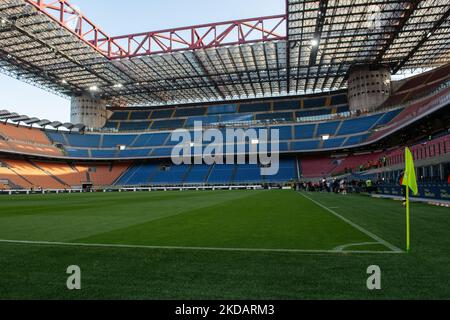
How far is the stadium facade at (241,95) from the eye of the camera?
38094 millimetres

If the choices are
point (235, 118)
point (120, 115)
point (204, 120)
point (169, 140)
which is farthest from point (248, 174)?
point (120, 115)

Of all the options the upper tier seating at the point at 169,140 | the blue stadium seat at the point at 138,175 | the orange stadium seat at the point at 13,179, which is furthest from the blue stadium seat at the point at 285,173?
the orange stadium seat at the point at 13,179

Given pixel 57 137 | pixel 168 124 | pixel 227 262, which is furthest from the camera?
pixel 168 124

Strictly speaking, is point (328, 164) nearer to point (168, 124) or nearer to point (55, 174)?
point (168, 124)

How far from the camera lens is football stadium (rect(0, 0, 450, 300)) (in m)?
4.31

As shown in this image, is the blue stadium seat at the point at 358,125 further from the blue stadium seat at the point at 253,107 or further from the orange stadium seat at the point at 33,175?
the orange stadium seat at the point at 33,175

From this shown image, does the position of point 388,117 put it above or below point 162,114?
below

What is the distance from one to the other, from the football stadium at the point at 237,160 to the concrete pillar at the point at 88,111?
300 millimetres

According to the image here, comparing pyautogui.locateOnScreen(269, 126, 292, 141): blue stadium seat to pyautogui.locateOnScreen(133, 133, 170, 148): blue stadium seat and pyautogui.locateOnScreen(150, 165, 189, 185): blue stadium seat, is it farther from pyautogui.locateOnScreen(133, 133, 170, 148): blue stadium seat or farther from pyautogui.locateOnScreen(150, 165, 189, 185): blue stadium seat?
pyautogui.locateOnScreen(133, 133, 170, 148): blue stadium seat

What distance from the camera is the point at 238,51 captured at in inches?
1903

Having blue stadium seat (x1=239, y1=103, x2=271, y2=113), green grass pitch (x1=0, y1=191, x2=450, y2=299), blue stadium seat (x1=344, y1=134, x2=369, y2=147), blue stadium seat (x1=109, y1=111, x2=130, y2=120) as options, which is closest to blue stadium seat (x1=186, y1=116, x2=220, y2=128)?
blue stadium seat (x1=239, y1=103, x2=271, y2=113)

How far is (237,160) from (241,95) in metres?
17.8

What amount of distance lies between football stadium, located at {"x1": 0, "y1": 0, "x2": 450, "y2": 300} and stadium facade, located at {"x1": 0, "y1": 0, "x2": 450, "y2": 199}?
0.32m

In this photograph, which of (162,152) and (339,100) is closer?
(162,152)
